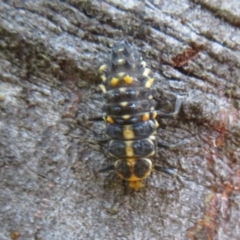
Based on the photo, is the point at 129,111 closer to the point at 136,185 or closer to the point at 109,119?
the point at 109,119

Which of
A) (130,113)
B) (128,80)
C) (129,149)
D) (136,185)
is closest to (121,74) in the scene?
(128,80)

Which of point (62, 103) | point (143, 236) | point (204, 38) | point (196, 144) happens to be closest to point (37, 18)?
point (62, 103)

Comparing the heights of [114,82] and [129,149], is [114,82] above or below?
above

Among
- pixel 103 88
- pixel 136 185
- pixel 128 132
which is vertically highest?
pixel 103 88

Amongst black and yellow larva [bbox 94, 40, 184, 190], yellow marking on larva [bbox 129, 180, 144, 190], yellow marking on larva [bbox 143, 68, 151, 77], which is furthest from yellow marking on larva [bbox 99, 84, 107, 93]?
yellow marking on larva [bbox 129, 180, 144, 190]

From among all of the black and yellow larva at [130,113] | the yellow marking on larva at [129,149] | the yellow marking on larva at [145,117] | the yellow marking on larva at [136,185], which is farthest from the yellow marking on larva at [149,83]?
the yellow marking on larva at [136,185]

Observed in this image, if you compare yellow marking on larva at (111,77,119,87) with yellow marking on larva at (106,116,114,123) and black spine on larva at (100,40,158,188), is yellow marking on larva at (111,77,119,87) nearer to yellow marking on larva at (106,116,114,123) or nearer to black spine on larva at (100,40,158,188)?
black spine on larva at (100,40,158,188)

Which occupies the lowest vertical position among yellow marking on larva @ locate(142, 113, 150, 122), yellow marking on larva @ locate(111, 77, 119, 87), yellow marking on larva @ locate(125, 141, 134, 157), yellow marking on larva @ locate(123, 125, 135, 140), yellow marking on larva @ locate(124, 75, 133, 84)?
yellow marking on larva @ locate(125, 141, 134, 157)
